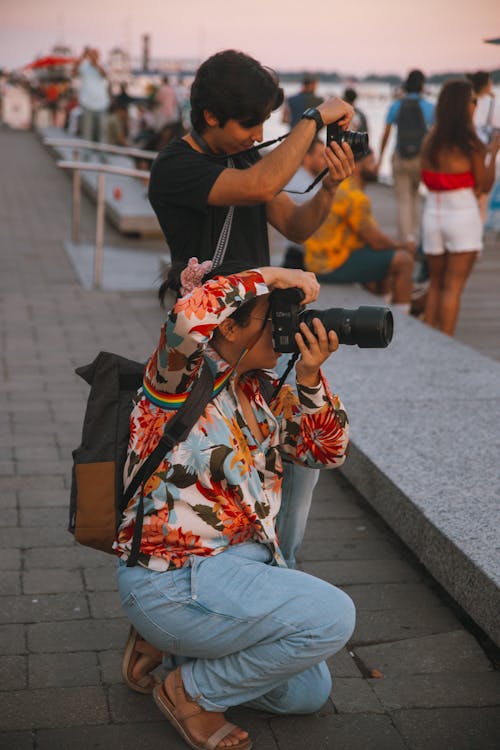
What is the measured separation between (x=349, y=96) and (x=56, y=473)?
1012 centimetres

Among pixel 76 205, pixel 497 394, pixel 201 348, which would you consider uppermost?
pixel 201 348

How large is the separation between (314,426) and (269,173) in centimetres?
84

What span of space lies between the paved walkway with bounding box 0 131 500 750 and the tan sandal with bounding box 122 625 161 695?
4 cm

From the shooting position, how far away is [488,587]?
3.29m

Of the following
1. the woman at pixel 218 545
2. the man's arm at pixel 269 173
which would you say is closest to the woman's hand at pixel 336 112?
the man's arm at pixel 269 173

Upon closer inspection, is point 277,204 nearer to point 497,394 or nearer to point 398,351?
point 497,394

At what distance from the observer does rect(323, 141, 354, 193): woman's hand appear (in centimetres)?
334

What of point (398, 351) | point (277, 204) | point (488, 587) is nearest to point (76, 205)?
point (398, 351)

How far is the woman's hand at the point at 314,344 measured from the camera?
2717 mm

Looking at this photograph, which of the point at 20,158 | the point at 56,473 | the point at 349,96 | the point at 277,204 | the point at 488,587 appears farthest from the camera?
the point at 20,158

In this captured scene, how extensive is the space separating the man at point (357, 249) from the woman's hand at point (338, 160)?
3.99 meters

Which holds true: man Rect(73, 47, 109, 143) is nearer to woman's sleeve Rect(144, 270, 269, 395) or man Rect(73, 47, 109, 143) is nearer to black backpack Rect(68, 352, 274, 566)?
black backpack Rect(68, 352, 274, 566)

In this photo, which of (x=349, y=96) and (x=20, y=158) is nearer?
(x=349, y=96)

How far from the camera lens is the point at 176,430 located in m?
2.65
